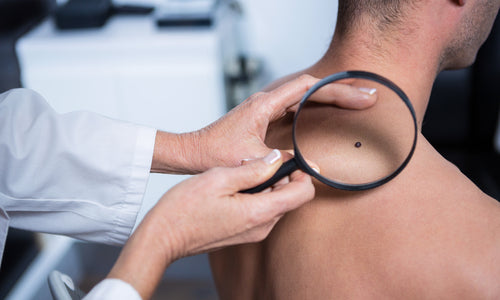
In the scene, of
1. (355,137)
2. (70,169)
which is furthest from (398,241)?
(70,169)

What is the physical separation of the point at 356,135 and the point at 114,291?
0.49m

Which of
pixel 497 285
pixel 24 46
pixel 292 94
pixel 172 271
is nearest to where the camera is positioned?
pixel 497 285

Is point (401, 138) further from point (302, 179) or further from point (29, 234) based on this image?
point (29, 234)

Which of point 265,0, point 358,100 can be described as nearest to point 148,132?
point 358,100

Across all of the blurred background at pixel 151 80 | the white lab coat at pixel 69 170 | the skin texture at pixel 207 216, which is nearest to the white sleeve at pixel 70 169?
the white lab coat at pixel 69 170

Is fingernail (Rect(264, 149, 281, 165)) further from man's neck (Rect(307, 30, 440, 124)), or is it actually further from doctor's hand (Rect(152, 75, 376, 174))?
man's neck (Rect(307, 30, 440, 124))

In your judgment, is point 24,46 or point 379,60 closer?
point 379,60

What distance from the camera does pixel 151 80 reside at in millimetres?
2250

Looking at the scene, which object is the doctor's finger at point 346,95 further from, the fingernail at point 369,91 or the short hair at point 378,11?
the short hair at point 378,11

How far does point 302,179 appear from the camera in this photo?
888 mm

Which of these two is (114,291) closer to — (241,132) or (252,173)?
(252,173)

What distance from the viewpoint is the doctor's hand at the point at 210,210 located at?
0.85 metres

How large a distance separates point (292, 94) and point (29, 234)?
1.80 m

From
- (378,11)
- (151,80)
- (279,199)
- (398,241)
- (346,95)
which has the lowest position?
(151,80)
